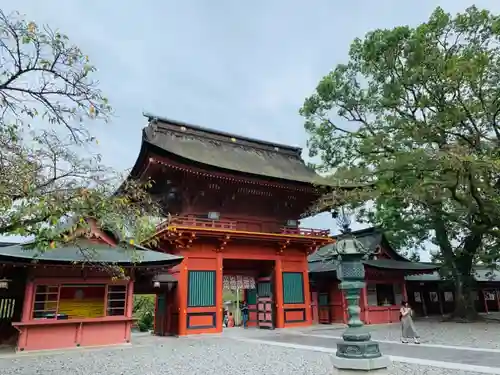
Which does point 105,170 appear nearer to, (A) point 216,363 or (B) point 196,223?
(A) point 216,363

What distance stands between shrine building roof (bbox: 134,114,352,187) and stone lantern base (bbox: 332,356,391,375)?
1029 cm

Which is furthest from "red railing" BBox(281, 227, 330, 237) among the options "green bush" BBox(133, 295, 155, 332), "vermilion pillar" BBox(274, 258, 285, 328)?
"green bush" BBox(133, 295, 155, 332)

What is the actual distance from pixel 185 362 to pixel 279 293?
8549mm

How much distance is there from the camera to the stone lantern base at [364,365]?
→ 5.14 metres

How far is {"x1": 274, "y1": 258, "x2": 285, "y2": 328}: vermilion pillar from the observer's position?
16348 mm

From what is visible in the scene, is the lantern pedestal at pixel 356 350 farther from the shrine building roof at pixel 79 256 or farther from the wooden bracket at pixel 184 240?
the wooden bracket at pixel 184 240

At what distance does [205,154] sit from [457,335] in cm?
1284

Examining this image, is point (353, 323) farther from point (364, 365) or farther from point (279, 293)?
point (279, 293)

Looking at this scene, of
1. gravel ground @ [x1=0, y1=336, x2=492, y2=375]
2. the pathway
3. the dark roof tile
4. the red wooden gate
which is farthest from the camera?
the dark roof tile

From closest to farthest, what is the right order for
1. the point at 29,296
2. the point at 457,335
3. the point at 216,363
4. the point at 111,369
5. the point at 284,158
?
1. the point at 111,369
2. the point at 216,363
3. the point at 29,296
4. the point at 457,335
5. the point at 284,158

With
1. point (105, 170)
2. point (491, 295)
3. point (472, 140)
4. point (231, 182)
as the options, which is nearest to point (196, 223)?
Result: point (231, 182)

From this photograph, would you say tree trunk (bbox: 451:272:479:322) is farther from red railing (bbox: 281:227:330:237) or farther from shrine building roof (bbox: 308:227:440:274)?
red railing (bbox: 281:227:330:237)

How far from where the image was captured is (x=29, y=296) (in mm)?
11367

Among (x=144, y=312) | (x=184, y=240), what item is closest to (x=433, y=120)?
(x=184, y=240)
